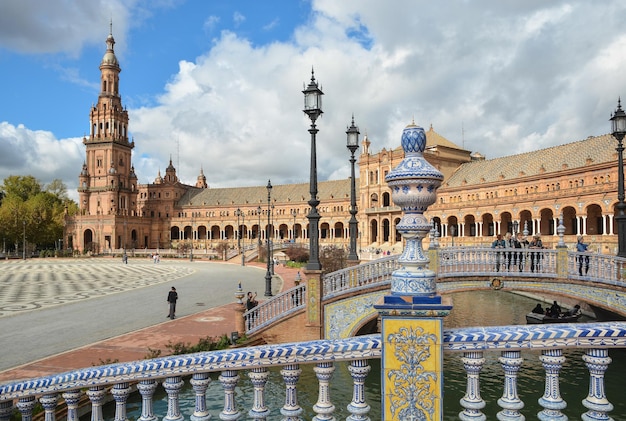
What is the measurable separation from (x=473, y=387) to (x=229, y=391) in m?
1.95

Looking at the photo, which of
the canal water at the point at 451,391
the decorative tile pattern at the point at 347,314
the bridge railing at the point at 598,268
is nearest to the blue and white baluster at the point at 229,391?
the canal water at the point at 451,391

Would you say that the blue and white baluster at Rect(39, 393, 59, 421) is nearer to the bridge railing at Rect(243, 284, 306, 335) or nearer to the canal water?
the canal water

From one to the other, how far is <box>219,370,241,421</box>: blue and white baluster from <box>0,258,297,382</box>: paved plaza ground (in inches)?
357

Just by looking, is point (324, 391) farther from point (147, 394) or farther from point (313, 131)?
point (313, 131)

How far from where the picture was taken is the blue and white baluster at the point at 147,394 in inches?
155

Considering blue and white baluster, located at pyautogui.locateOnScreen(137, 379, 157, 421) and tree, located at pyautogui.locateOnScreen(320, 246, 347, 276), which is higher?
blue and white baluster, located at pyautogui.locateOnScreen(137, 379, 157, 421)

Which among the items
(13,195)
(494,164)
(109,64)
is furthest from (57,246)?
(494,164)

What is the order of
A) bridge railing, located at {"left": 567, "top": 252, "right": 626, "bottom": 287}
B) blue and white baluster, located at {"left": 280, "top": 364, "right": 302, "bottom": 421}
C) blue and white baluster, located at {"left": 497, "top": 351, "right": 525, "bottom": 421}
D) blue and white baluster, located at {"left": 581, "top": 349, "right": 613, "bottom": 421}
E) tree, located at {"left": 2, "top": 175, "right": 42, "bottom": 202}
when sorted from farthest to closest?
tree, located at {"left": 2, "top": 175, "right": 42, "bottom": 202}
bridge railing, located at {"left": 567, "top": 252, "right": 626, "bottom": 287}
blue and white baluster, located at {"left": 280, "top": 364, "right": 302, "bottom": 421}
blue and white baluster, located at {"left": 497, "top": 351, "right": 525, "bottom": 421}
blue and white baluster, located at {"left": 581, "top": 349, "right": 613, "bottom": 421}

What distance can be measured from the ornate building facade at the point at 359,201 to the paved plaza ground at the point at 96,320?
17767 mm

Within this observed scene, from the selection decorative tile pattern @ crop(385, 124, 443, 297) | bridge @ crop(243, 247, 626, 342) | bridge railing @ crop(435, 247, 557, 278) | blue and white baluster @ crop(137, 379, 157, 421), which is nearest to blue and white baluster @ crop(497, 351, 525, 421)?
decorative tile pattern @ crop(385, 124, 443, 297)

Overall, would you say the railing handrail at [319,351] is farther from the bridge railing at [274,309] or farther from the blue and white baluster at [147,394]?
the bridge railing at [274,309]

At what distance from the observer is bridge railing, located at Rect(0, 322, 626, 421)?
3.21 metres

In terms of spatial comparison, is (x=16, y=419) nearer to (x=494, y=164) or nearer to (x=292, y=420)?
(x=292, y=420)

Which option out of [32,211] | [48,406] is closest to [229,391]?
[48,406]
